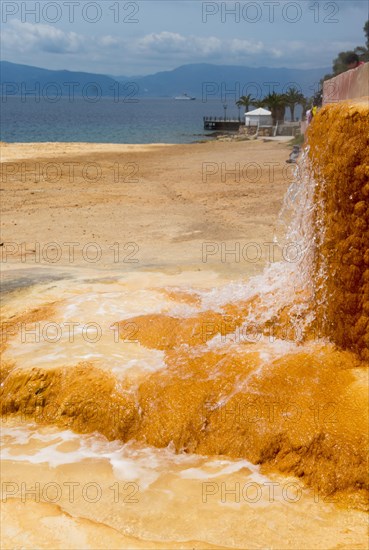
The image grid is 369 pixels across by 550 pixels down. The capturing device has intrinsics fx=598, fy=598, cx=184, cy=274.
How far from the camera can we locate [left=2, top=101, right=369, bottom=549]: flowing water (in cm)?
407

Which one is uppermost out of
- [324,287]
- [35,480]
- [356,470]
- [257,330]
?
[324,287]

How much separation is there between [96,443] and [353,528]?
220 cm

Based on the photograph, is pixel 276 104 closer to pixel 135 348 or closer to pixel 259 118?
pixel 259 118

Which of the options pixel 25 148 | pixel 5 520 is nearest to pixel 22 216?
pixel 5 520

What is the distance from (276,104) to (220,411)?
54.2 metres

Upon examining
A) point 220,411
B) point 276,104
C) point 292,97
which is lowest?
point 220,411

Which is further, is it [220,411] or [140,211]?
[140,211]

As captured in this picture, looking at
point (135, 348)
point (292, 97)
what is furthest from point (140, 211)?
point (292, 97)

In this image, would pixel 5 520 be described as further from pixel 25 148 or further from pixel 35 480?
pixel 25 148

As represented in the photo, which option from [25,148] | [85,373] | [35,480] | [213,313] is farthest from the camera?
[25,148]

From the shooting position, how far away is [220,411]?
491 centimetres

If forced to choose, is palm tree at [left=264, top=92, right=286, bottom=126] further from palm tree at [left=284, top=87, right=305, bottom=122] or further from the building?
the building

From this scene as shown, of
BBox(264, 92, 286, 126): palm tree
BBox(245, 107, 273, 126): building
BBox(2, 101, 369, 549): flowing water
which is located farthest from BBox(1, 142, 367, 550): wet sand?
BBox(264, 92, 286, 126): palm tree

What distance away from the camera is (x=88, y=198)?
53.1ft
